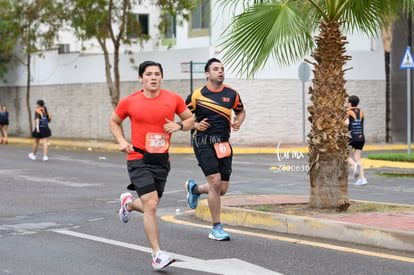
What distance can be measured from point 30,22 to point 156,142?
2581 cm

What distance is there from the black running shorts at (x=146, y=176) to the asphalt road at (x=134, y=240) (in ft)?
2.31

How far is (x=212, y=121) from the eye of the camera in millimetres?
9258

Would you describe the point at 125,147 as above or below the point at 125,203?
above

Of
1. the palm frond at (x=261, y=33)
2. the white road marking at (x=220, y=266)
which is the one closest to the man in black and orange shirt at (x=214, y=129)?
the palm frond at (x=261, y=33)

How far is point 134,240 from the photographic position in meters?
9.07

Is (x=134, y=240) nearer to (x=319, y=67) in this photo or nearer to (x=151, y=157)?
(x=151, y=157)

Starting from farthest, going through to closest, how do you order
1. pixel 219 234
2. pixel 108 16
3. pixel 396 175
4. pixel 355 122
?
pixel 108 16 → pixel 396 175 → pixel 355 122 → pixel 219 234

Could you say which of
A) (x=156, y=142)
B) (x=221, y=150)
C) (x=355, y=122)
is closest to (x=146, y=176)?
(x=156, y=142)

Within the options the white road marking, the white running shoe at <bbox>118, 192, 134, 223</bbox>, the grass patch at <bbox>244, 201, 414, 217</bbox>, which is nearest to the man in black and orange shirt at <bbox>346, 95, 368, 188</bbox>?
the grass patch at <bbox>244, 201, 414, 217</bbox>

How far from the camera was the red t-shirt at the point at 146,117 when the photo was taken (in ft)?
25.5

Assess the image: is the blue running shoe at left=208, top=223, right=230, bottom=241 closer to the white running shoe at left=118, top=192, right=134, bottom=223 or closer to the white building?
the white running shoe at left=118, top=192, right=134, bottom=223

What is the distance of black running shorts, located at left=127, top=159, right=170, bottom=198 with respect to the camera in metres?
7.77

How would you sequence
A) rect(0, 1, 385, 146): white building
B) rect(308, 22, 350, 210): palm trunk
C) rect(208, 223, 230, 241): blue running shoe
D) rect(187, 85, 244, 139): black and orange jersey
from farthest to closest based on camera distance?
rect(0, 1, 385, 146): white building
rect(308, 22, 350, 210): palm trunk
rect(187, 85, 244, 139): black and orange jersey
rect(208, 223, 230, 241): blue running shoe

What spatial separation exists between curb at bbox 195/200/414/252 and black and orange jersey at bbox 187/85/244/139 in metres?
1.20
